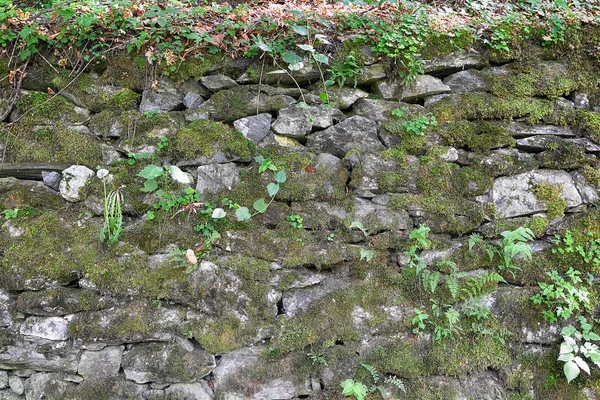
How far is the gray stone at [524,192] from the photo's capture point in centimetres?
309

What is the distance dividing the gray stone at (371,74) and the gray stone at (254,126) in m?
0.88

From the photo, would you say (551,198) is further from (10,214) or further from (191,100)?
(10,214)

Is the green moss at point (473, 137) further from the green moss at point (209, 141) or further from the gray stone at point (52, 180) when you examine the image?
A: the gray stone at point (52, 180)

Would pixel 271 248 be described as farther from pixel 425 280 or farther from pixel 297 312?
pixel 425 280

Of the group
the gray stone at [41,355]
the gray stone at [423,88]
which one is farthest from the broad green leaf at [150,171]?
the gray stone at [423,88]

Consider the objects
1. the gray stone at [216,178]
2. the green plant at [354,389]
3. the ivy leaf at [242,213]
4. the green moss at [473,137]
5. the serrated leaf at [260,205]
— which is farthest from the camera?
the green moss at [473,137]

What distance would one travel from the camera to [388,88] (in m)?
3.31

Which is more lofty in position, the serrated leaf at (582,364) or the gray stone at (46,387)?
the serrated leaf at (582,364)

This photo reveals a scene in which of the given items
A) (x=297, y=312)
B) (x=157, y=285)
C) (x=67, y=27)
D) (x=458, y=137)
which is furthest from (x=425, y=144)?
(x=67, y=27)

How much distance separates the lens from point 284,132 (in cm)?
313

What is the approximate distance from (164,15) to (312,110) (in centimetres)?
143

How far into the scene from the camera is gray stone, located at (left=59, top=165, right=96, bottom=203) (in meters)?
2.92

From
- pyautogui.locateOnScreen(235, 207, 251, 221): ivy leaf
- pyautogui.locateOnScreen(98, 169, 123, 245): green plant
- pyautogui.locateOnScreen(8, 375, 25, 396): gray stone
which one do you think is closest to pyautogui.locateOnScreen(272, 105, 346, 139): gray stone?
pyautogui.locateOnScreen(235, 207, 251, 221): ivy leaf

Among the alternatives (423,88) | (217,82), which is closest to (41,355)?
(217,82)
